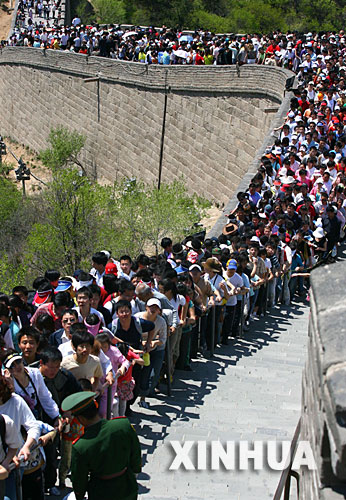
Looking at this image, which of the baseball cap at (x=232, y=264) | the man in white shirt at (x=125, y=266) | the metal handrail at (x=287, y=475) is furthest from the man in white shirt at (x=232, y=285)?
the metal handrail at (x=287, y=475)

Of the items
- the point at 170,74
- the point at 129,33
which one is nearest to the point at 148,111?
the point at 170,74

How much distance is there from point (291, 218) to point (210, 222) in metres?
15.6

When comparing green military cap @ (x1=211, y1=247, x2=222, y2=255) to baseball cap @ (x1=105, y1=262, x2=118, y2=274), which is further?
green military cap @ (x1=211, y1=247, x2=222, y2=255)

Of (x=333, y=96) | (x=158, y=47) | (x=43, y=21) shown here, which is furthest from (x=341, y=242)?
(x=43, y=21)

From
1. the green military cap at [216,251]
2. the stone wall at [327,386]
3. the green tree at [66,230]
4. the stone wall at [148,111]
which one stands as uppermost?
the stone wall at [327,386]

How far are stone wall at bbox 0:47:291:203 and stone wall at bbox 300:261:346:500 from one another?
22501 millimetres

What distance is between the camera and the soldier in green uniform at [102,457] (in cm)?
455

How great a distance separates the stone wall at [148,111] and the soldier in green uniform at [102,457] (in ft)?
71.2

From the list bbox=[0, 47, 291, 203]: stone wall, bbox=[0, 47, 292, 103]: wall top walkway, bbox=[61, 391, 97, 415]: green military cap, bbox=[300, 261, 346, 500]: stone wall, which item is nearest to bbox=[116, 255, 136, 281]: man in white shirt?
bbox=[61, 391, 97, 415]: green military cap

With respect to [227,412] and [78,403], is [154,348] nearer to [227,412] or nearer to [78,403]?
[227,412]

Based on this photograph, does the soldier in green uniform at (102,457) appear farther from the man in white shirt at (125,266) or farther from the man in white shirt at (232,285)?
the man in white shirt at (232,285)

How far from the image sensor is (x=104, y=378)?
670cm

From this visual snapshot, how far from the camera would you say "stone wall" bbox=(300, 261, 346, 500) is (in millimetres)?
2688

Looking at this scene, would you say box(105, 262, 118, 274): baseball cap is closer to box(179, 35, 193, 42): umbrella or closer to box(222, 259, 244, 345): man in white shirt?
box(222, 259, 244, 345): man in white shirt
